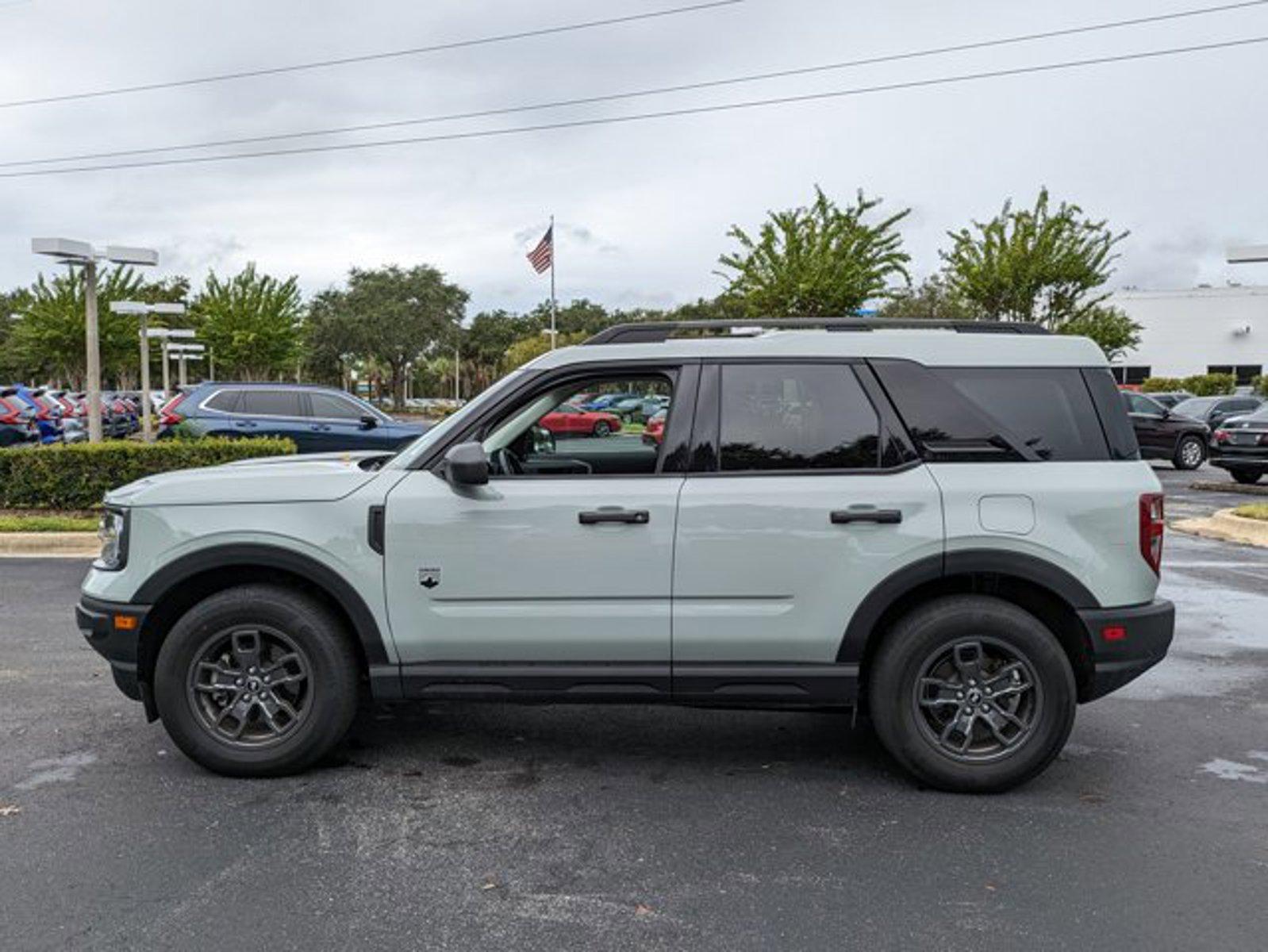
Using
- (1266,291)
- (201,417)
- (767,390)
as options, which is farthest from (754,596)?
(1266,291)

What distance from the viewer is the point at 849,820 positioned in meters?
4.15

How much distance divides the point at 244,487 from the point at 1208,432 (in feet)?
75.6

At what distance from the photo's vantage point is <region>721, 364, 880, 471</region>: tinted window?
445cm

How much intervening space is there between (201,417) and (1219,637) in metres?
14.2

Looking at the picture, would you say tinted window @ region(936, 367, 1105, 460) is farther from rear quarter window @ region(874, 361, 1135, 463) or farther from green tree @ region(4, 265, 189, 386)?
green tree @ region(4, 265, 189, 386)

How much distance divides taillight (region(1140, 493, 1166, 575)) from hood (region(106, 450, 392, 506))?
10.7ft

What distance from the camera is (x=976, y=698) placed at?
173 inches

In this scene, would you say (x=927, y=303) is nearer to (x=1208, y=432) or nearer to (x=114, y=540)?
(x=1208, y=432)

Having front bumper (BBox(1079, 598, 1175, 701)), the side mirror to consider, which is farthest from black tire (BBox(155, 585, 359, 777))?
front bumper (BBox(1079, 598, 1175, 701))

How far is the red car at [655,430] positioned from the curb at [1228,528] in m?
9.64

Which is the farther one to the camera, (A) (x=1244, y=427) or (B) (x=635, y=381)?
(A) (x=1244, y=427)

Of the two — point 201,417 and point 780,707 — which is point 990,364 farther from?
point 201,417

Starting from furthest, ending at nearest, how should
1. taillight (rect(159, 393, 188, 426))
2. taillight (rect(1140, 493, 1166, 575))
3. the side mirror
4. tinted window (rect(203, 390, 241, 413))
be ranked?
tinted window (rect(203, 390, 241, 413)) → taillight (rect(159, 393, 188, 426)) → taillight (rect(1140, 493, 1166, 575)) → the side mirror

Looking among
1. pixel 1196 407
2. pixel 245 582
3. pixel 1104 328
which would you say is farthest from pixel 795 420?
pixel 1104 328
